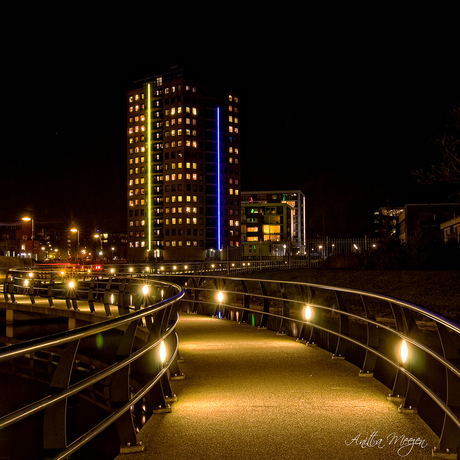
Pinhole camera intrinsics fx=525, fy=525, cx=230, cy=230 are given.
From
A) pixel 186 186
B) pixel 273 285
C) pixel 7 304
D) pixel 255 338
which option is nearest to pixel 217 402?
pixel 255 338

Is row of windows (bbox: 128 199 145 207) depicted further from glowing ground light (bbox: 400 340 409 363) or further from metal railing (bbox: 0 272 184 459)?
glowing ground light (bbox: 400 340 409 363)

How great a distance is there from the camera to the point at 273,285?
31.2m

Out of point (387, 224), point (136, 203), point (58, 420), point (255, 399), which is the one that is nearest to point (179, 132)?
point (136, 203)

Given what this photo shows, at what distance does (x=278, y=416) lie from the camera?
Result: 5887mm

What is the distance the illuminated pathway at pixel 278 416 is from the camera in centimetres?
478

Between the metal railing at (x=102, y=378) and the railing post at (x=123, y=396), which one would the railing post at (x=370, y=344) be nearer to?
the metal railing at (x=102, y=378)

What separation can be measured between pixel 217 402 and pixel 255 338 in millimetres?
5686

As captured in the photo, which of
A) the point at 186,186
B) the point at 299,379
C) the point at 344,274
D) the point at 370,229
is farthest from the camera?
the point at 370,229

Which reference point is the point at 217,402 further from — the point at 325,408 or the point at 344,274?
the point at 344,274

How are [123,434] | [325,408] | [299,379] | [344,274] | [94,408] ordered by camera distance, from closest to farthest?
[123,434]
[325,408]
[299,379]
[94,408]
[344,274]

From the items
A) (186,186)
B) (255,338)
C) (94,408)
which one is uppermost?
(186,186)

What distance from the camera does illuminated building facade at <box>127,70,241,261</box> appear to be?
115m

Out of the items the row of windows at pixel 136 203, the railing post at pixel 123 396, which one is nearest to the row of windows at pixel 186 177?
the row of windows at pixel 136 203

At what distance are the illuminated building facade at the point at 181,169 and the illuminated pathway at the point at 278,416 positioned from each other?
102805mm
